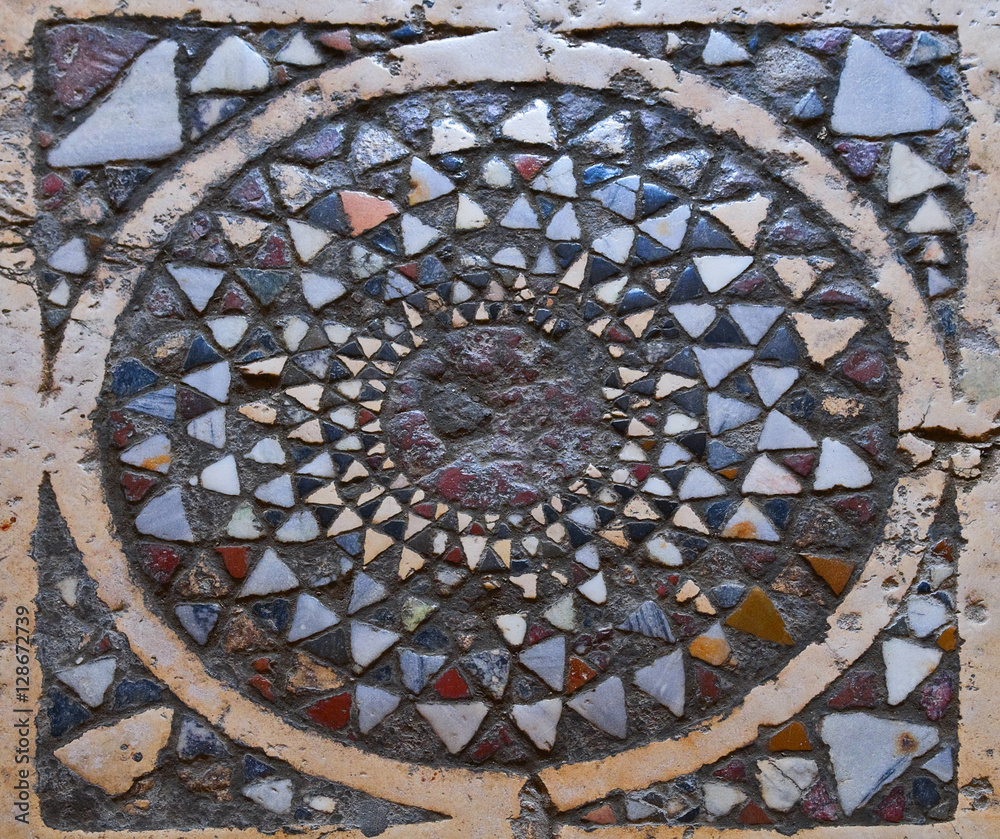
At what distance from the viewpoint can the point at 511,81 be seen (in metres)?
1.24

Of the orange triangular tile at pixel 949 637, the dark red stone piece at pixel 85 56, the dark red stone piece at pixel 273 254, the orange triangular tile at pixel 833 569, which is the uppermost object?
the dark red stone piece at pixel 85 56

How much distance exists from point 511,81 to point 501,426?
0.56 m

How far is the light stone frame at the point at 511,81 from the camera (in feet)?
3.91

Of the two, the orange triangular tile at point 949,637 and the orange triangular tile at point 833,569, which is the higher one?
the orange triangular tile at point 833,569

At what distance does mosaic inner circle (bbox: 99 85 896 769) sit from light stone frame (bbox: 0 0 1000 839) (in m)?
0.03

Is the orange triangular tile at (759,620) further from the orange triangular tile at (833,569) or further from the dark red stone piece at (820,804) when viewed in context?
the dark red stone piece at (820,804)

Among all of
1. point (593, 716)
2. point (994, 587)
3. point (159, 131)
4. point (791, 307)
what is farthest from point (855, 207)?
point (159, 131)

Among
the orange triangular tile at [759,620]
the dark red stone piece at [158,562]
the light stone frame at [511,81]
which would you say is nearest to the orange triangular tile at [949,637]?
the light stone frame at [511,81]

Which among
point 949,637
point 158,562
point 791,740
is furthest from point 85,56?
point 949,637

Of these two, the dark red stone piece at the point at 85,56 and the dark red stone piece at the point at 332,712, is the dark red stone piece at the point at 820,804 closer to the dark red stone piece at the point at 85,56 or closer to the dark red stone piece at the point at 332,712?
the dark red stone piece at the point at 332,712

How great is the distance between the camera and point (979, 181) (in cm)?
123

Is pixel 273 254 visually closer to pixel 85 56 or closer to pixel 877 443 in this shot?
pixel 85 56

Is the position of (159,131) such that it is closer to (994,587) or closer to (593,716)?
(593,716)

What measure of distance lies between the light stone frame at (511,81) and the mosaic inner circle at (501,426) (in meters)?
0.03
